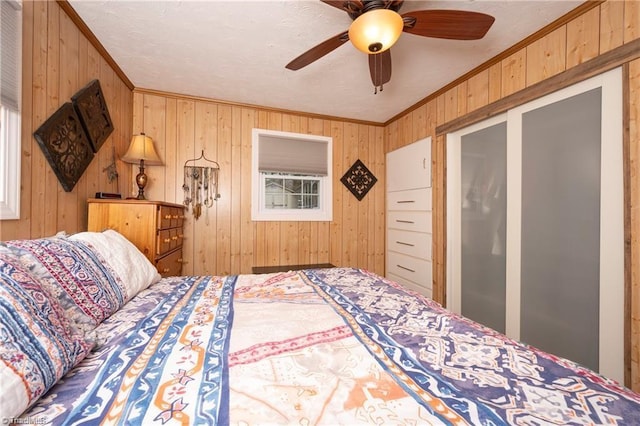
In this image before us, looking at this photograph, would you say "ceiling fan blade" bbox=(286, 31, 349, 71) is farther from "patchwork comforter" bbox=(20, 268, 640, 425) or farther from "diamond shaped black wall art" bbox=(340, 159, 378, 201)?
"diamond shaped black wall art" bbox=(340, 159, 378, 201)

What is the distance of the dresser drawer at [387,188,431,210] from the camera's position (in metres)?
2.96

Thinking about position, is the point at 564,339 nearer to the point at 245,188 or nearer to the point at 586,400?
the point at 586,400

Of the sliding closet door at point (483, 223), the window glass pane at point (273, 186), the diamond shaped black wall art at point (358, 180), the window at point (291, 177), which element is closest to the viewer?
the sliding closet door at point (483, 223)

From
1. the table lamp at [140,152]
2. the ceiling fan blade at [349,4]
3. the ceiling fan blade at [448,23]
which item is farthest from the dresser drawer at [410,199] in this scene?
the table lamp at [140,152]

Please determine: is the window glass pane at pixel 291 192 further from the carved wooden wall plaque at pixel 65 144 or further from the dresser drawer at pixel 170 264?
the carved wooden wall plaque at pixel 65 144

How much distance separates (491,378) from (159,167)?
3234mm

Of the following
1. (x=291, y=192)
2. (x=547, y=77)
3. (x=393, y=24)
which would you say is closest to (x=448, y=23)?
(x=393, y=24)

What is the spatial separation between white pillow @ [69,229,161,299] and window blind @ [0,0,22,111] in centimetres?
74

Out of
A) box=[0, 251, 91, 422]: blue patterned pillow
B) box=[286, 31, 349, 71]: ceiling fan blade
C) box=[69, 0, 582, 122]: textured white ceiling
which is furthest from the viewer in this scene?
box=[69, 0, 582, 122]: textured white ceiling

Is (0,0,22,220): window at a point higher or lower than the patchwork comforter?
higher

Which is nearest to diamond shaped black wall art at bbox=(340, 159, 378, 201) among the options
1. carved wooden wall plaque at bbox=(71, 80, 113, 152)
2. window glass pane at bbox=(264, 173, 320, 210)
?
window glass pane at bbox=(264, 173, 320, 210)

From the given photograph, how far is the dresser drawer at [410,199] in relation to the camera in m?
2.96

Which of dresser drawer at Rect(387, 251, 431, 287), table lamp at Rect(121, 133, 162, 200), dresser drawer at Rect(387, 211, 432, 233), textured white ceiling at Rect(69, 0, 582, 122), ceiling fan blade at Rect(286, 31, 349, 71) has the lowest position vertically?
dresser drawer at Rect(387, 251, 431, 287)

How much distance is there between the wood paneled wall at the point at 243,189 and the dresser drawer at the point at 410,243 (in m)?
0.21
